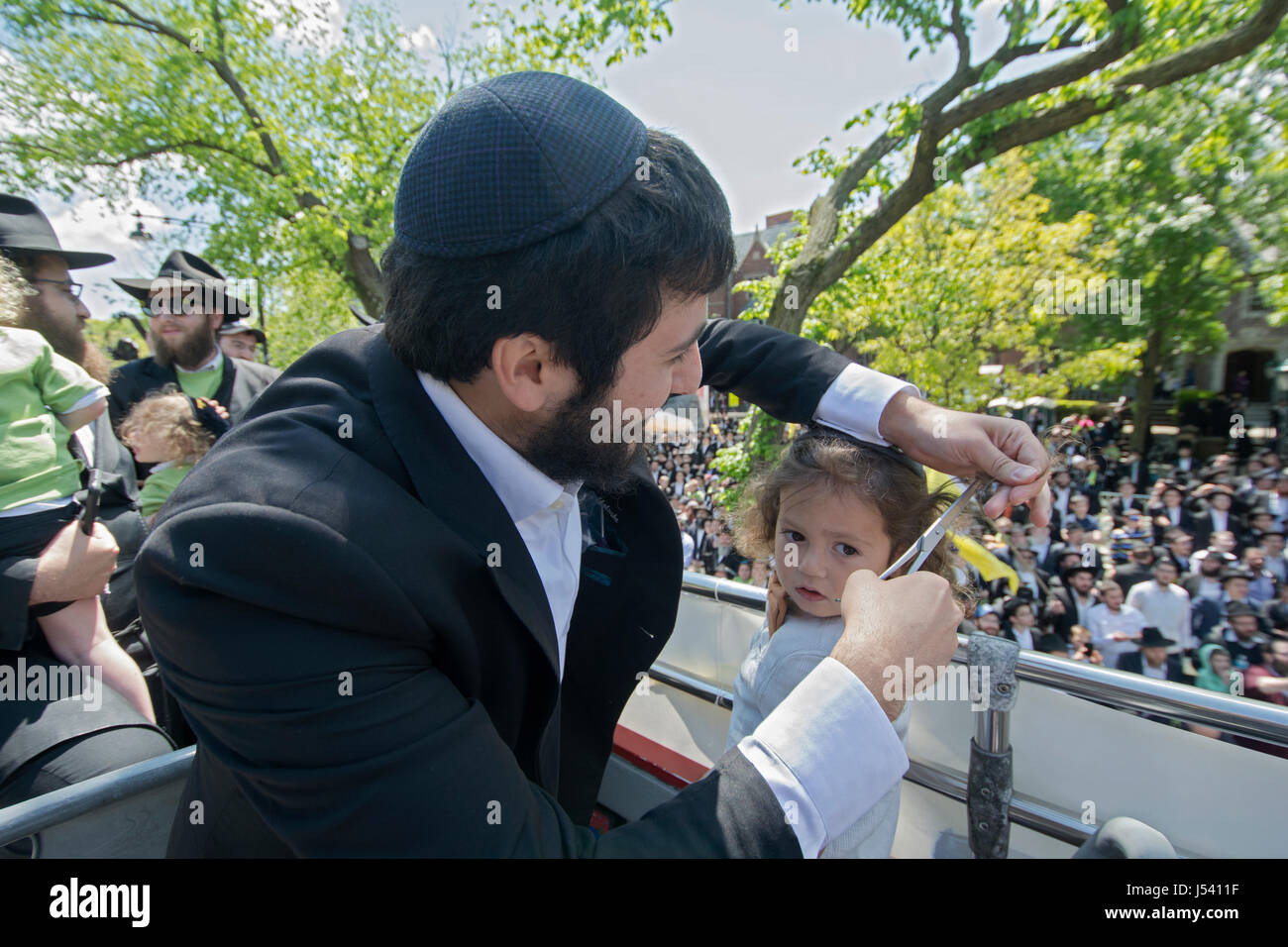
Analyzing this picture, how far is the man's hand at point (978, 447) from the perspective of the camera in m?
1.59

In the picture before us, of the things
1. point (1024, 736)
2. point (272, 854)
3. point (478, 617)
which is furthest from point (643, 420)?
point (1024, 736)

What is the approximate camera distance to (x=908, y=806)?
2.19 metres

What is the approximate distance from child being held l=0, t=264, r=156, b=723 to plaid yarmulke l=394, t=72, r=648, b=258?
176 cm

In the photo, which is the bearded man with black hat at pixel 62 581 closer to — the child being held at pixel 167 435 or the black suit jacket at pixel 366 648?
the child being held at pixel 167 435

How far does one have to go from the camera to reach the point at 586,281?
3.84 ft

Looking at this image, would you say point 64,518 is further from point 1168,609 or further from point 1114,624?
point 1168,609

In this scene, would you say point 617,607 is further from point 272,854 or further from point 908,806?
point 908,806

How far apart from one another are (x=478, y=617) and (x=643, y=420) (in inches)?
21.2

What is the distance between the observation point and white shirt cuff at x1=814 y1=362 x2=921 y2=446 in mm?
1801

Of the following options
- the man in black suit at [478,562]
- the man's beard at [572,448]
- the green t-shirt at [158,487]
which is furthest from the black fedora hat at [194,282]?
the man's beard at [572,448]

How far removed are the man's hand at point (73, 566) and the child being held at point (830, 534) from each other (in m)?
2.00

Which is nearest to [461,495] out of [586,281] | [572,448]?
[572,448]

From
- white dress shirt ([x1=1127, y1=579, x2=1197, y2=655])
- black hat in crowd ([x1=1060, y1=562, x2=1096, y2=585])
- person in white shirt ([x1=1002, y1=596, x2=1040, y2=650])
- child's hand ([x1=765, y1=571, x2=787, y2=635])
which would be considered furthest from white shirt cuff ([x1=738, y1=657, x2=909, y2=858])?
black hat in crowd ([x1=1060, y1=562, x2=1096, y2=585])

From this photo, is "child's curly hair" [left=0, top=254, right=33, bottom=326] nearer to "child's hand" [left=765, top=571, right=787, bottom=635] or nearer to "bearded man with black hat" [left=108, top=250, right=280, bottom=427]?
"bearded man with black hat" [left=108, top=250, right=280, bottom=427]
